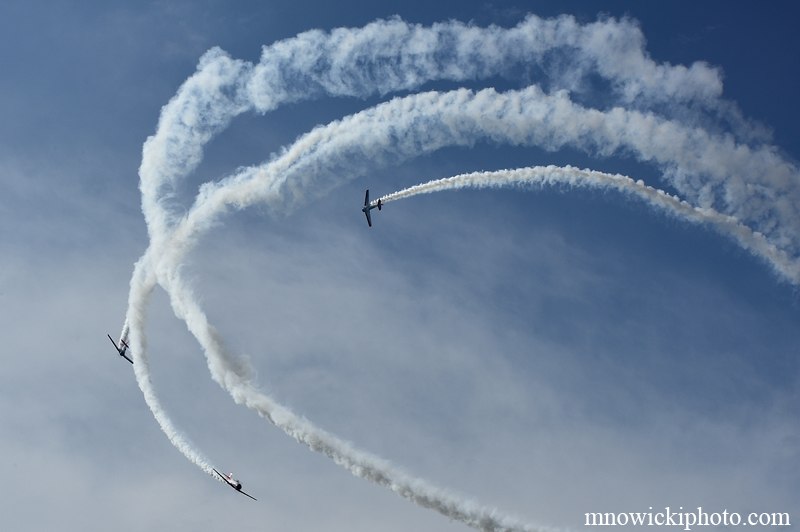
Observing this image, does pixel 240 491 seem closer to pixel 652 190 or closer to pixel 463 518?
pixel 463 518

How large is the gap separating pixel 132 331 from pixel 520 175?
2711 centimetres

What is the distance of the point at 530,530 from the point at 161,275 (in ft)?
93.9

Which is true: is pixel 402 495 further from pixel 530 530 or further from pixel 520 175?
pixel 520 175

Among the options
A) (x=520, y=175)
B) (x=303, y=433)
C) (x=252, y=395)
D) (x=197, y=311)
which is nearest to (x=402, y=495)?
(x=303, y=433)

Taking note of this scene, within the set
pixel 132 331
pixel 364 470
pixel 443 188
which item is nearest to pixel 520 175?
pixel 443 188

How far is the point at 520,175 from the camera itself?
6288cm

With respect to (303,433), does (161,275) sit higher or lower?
higher

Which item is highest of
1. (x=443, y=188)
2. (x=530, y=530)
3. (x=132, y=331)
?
(x=443, y=188)

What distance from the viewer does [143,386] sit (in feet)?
212

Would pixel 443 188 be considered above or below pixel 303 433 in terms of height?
above

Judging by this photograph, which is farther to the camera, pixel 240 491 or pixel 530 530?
pixel 240 491

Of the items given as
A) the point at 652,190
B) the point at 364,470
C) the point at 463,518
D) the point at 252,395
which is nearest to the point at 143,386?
the point at 252,395

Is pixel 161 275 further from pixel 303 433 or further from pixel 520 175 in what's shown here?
pixel 520 175

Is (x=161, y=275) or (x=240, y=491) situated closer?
(x=161, y=275)
